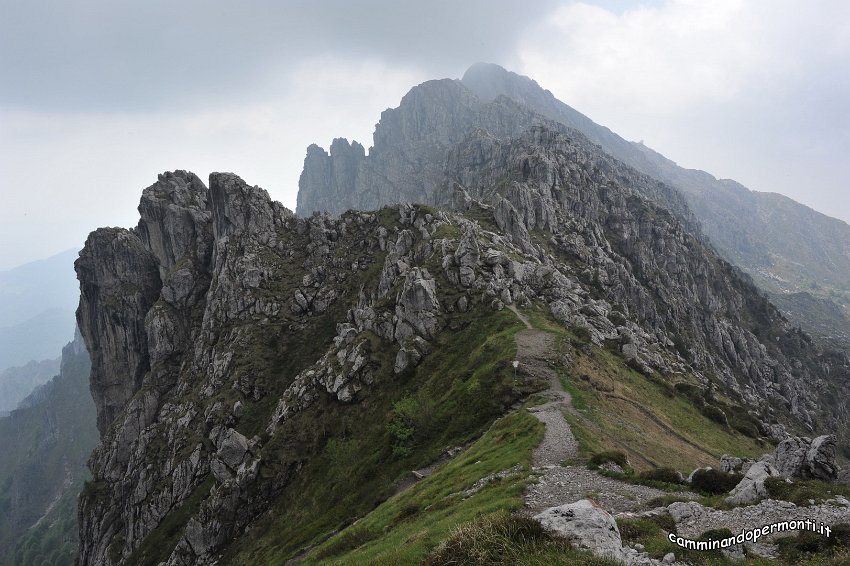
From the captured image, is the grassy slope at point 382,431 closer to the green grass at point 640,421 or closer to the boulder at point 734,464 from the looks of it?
the green grass at point 640,421

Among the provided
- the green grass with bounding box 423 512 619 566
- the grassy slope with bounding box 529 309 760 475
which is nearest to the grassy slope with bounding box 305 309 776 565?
the green grass with bounding box 423 512 619 566

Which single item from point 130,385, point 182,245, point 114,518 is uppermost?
point 182,245

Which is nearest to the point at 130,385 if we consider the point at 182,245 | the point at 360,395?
the point at 182,245

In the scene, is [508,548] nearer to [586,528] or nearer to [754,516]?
[586,528]

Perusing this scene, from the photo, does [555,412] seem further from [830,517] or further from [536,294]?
[536,294]

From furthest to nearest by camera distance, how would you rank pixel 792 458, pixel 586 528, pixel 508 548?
pixel 792 458 < pixel 586 528 < pixel 508 548

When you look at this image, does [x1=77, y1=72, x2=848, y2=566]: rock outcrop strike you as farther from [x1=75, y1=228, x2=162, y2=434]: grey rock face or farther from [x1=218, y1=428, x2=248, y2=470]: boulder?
[x1=75, y1=228, x2=162, y2=434]: grey rock face

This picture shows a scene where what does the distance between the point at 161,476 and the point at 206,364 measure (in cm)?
3140

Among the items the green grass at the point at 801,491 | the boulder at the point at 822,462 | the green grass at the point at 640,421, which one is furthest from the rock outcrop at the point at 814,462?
the green grass at the point at 640,421

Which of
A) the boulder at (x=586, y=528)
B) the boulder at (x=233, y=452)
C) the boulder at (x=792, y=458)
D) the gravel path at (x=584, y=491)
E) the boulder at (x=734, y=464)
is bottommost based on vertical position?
the boulder at (x=233, y=452)

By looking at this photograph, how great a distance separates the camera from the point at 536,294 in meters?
91.1

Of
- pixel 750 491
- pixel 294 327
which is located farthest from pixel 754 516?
pixel 294 327

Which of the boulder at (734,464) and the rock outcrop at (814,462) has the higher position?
the rock outcrop at (814,462)

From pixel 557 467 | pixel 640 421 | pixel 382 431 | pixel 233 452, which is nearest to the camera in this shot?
pixel 557 467
